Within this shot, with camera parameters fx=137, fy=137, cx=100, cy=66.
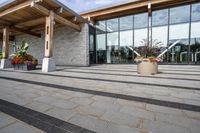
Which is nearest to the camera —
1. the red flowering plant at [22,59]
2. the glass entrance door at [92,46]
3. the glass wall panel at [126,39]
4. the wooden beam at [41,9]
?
the wooden beam at [41,9]

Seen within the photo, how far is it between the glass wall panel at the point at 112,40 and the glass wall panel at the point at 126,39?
1.57 feet

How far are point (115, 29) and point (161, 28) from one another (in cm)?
394

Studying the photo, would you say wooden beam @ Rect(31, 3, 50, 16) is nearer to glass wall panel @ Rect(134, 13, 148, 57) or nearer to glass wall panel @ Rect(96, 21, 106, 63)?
glass wall panel @ Rect(96, 21, 106, 63)

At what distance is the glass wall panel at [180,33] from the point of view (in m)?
10.6

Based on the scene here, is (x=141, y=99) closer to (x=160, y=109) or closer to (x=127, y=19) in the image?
(x=160, y=109)

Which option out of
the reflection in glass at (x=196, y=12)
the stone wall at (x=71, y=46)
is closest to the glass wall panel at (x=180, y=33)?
the reflection in glass at (x=196, y=12)

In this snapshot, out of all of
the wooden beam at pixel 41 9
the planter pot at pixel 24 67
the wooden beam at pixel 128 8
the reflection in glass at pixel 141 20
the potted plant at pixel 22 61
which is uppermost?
the wooden beam at pixel 128 8

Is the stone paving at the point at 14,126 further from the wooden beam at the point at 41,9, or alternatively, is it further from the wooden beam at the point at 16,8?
the wooden beam at the point at 16,8

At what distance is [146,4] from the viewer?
33.9 ft

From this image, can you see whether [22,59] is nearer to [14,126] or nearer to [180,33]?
[14,126]

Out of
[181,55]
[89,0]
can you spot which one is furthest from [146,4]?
[89,0]

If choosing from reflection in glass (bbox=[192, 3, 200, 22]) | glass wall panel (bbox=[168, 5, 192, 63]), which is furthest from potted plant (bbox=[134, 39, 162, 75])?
reflection in glass (bbox=[192, 3, 200, 22])

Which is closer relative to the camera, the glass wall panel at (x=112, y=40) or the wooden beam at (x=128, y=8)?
the wooden beam at (x=128, y=8)

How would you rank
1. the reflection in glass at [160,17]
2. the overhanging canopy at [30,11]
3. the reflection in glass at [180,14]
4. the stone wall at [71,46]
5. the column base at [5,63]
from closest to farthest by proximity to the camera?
the overhanging canopy at [30,11]
the column base at [5,63]
the reflection in glass at [180,14]
the reflection in glass at [160,17]
the stone wall at [71,46]
